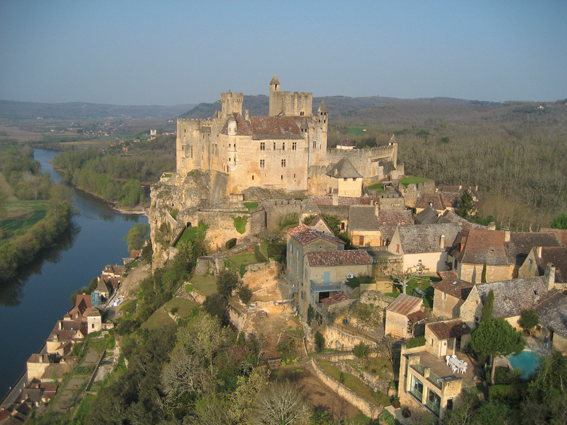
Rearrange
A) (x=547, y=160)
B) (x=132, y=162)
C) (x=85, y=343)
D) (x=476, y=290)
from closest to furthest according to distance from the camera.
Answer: (x=476, y=290)
(x=85, y=343)
(x=547, y=160)
(x=132, y=162)

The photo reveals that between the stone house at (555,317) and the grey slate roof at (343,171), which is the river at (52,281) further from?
the stone house at (555,317)

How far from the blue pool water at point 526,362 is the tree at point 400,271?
19.6ft

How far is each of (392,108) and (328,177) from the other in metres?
128

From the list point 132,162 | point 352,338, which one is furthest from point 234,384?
point 132,162

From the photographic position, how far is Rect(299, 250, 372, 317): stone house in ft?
67.9

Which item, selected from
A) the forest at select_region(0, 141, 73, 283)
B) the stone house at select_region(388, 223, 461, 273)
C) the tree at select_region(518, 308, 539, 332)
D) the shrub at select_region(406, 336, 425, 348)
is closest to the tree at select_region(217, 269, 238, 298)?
the stone house at select_region(388, 223, 461, 273)

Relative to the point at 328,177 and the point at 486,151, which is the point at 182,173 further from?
the point at 486,151

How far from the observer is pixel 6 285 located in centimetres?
4556

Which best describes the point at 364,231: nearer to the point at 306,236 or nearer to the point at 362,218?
the point at 362,218

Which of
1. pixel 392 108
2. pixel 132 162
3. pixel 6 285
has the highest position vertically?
pixel 392 108

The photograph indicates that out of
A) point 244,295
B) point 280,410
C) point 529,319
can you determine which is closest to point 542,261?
point 529,319

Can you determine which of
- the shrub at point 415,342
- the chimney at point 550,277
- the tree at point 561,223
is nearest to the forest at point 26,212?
the shrub at point 415,342

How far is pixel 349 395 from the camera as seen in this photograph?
16281 millimetres

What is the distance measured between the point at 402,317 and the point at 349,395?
3.36 metres
